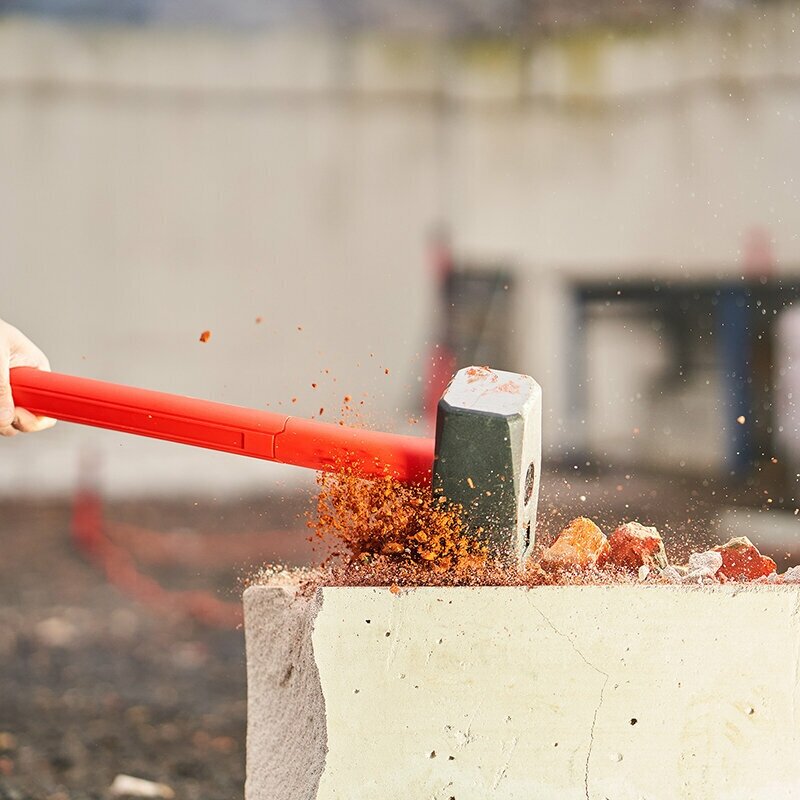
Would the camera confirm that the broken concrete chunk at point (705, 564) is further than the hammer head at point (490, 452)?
Yes

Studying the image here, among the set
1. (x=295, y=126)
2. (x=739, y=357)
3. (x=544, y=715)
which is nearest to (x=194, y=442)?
(x=544, y=715)

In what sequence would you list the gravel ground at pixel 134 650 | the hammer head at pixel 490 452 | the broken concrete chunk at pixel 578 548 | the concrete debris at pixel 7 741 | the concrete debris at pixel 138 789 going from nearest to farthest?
1. the hammer head at pixel 490 452
2. the broken concrete chunk at pixel 578 548
3. the concrete debris at pixel 138 789
4. the gravel ground at pixel 134 650
5. the concrete debris at pixel 7 741

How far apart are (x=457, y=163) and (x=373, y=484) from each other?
7337 millimetres

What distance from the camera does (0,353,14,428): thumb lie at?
5.55 ft

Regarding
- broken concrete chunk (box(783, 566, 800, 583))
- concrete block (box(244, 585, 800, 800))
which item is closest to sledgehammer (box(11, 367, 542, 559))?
concrete block (box(244, 585, 800, 800))

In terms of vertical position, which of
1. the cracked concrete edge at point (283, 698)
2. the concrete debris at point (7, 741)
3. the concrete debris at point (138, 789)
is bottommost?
the concrete debris at point (7, 741)

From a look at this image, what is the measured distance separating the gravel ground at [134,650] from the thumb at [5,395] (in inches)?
17.7

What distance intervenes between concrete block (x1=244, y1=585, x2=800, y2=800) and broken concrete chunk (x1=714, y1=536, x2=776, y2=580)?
12cm

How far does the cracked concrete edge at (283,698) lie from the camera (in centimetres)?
144

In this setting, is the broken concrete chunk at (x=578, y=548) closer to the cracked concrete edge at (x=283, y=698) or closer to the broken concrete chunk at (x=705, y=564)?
the broken concrete chunk at (x=705, y=564)

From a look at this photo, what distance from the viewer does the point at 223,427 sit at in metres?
1.58

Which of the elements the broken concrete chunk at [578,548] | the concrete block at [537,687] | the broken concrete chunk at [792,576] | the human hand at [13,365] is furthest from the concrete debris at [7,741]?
the broken concrete chunk at [792,576]

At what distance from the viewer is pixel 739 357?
664 centimetres

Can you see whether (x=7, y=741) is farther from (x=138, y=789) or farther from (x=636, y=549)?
(x=636, y=549)
